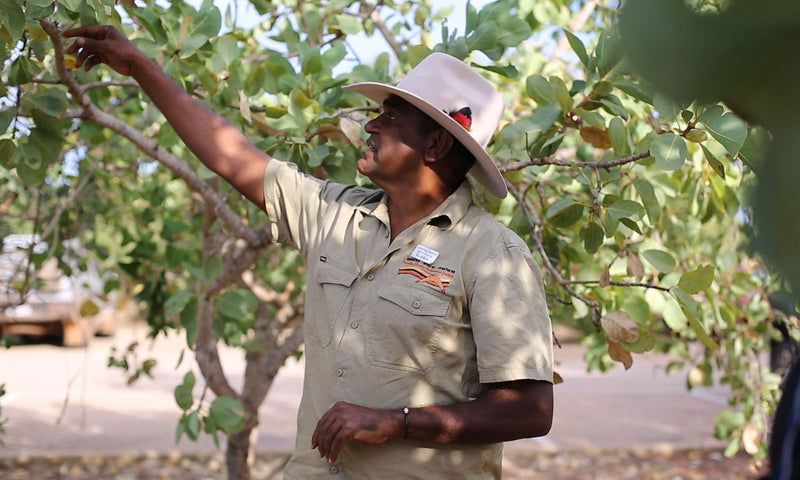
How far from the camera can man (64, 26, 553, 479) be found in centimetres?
187

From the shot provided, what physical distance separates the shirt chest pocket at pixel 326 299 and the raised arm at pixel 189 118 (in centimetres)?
29

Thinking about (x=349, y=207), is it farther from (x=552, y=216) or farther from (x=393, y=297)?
(x=552, y=216)

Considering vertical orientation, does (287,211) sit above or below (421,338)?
above

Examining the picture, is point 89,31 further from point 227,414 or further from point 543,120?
point 227,414

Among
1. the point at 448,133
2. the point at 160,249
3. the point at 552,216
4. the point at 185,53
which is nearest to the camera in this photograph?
the point at 448,133

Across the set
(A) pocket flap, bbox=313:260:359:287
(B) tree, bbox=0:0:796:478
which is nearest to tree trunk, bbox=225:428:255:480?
(B) tree, bbox=0:0:796:478

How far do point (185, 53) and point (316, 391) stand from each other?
1118mm

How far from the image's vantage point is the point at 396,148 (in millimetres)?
2150

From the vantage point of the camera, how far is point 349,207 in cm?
222

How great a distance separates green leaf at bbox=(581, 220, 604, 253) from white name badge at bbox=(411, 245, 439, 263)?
0.64 m

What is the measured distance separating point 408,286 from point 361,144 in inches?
26.6

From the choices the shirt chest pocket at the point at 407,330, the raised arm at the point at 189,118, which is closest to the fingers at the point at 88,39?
the raised arm at the point at 189,118

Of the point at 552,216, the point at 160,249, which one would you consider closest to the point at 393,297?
the point at 552,216

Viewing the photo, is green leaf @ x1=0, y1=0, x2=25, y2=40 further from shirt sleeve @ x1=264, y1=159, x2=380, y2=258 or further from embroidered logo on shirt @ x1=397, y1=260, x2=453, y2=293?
embroidered logo on shirt @ x1=397, y1=260, x2=453, y2=293
